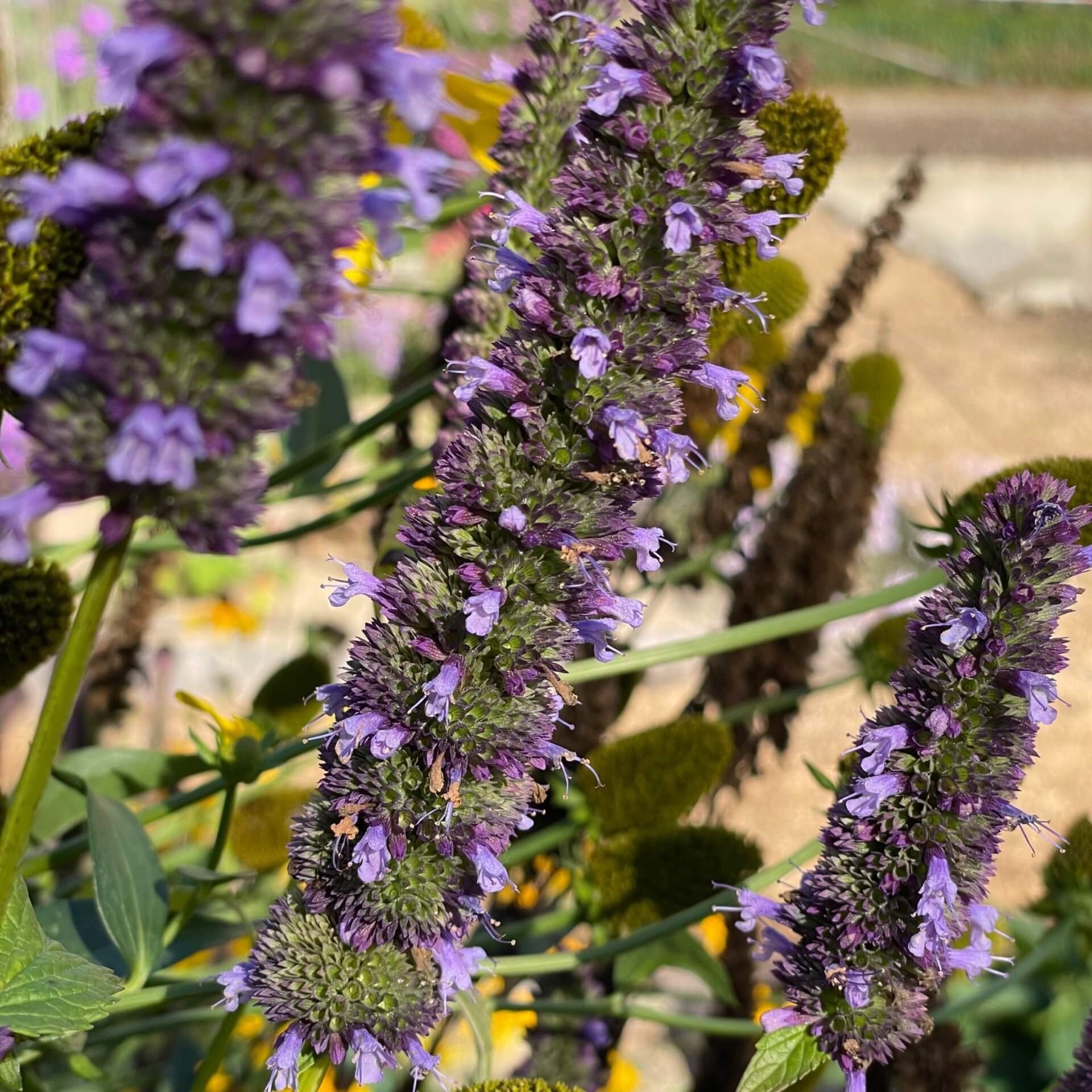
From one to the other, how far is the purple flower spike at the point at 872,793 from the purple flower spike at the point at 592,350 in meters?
0.39

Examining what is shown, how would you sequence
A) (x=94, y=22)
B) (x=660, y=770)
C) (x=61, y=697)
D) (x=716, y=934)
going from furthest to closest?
(x=94, y=22), (x=716, y=934), (x=660, y=770), (x=61, y=697)

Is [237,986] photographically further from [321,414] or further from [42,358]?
[321,414]

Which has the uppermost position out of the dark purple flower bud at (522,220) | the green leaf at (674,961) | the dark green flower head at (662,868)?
the dark purple flower bud at (522,220)

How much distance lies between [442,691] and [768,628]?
464 mm

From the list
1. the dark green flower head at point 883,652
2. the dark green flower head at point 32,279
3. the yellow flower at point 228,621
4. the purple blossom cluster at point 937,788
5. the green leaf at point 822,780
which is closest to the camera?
the dark green flower head at point 32,279

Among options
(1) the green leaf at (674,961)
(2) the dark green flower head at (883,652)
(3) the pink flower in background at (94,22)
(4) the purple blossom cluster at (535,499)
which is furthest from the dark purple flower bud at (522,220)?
(3) the pink flower in background at (94,22)

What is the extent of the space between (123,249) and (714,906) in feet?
2.41

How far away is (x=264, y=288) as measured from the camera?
53 cm

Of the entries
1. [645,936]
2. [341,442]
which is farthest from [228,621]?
[645,936]

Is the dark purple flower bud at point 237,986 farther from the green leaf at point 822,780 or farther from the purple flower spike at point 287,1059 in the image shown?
the green leaf at point 822,780

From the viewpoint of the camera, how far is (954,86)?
11367 mm

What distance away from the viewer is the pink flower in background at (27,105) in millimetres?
2959

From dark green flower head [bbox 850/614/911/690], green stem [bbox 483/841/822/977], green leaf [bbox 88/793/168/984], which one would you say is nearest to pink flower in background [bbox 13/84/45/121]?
dark green flower head [bbox 850/614/911/690]

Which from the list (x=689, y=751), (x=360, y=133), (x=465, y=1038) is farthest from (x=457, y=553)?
(x=465, y=1038)
